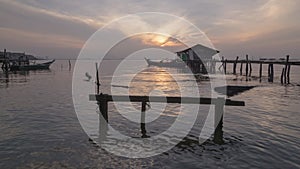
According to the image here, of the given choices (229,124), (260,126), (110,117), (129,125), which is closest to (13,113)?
(110,117)

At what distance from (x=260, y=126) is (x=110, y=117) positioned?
30.2 feet

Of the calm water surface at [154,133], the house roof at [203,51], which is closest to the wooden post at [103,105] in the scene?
the calm water surface at [154,133]

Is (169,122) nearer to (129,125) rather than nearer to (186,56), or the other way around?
(129,125)

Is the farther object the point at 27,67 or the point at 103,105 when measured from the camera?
the point at 27,67

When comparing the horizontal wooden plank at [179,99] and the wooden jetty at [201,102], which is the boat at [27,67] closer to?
the wooden jetty at [201,102]

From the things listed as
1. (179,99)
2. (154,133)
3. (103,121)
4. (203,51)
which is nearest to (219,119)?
(179,99)

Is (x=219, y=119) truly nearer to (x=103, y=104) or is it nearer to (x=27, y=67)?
(x=103, y=104)

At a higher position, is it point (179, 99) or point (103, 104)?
point (179, 99)

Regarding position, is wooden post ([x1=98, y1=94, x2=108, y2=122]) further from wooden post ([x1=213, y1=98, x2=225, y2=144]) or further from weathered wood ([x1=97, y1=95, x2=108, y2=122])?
wooden post ([x1=213, y1=98, x2=225, y2=144])

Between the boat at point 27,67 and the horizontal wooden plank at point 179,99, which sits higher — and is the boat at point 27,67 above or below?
above

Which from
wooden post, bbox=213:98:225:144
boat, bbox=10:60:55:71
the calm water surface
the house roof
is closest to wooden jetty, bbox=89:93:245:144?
wooden post, bbox=213:98:225:144

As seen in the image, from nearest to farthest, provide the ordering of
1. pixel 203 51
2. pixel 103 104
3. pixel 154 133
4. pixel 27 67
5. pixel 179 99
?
pixel 179 99, pixel 103 104, pixel 154 133, pixel 203 51, pixel 27 67

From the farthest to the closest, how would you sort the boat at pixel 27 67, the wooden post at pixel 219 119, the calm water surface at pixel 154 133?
the boat at pixel 27 67 → the wooden post at pixel 219 119 → the calm water surface at pixel 154 133

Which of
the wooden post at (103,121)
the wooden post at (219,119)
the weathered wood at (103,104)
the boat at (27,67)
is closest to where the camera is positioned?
Answer: the wooden post at (219,119)
